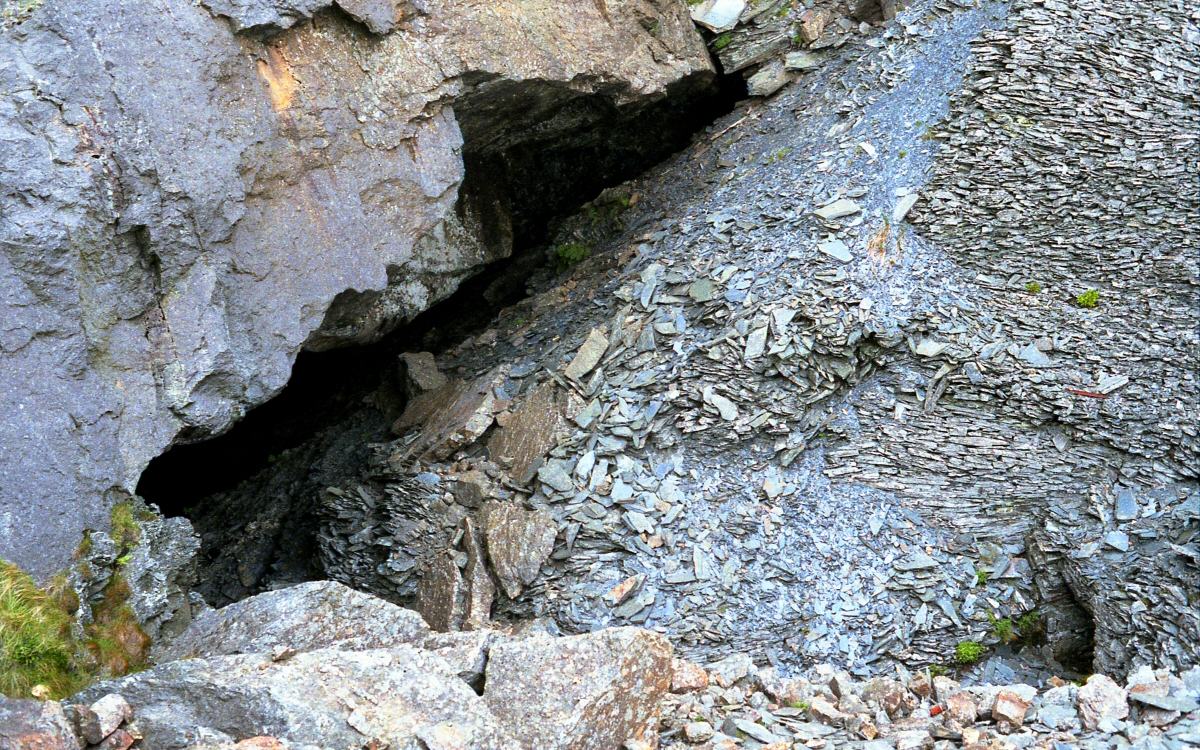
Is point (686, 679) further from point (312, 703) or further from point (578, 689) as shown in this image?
point (312, 703)

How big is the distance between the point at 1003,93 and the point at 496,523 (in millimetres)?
6272

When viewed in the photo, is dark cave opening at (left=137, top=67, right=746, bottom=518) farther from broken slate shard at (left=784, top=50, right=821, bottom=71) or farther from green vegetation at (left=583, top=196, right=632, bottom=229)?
broken slate shard at (left=784, top=50, right=821, bottom=71)

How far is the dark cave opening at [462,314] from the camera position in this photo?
11727 mm

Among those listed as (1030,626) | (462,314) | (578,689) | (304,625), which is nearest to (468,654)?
(578,689)

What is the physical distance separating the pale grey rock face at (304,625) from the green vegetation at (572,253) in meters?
5.32

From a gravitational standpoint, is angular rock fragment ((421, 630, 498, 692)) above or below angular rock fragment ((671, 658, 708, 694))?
above

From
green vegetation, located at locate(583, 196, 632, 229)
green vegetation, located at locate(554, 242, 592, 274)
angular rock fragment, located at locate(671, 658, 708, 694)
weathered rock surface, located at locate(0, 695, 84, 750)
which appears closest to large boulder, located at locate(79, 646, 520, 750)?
weathered rock surface, located at locate(0, 695, 84, 750)

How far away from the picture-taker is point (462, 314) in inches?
475

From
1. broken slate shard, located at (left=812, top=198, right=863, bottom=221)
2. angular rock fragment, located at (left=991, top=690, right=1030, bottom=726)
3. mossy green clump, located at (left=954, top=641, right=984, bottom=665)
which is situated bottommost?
mossy green clump, located at (left=954, top=641, right=984, bottom=665)

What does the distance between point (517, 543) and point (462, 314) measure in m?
3.95

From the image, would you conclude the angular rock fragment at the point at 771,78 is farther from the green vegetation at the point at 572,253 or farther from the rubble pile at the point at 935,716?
the rubble pile at the point at 935,716

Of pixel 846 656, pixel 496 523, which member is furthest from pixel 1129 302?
pixel 496 523

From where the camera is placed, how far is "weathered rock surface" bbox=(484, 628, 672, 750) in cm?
592

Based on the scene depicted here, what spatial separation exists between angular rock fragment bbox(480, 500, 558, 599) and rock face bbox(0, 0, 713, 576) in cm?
232
